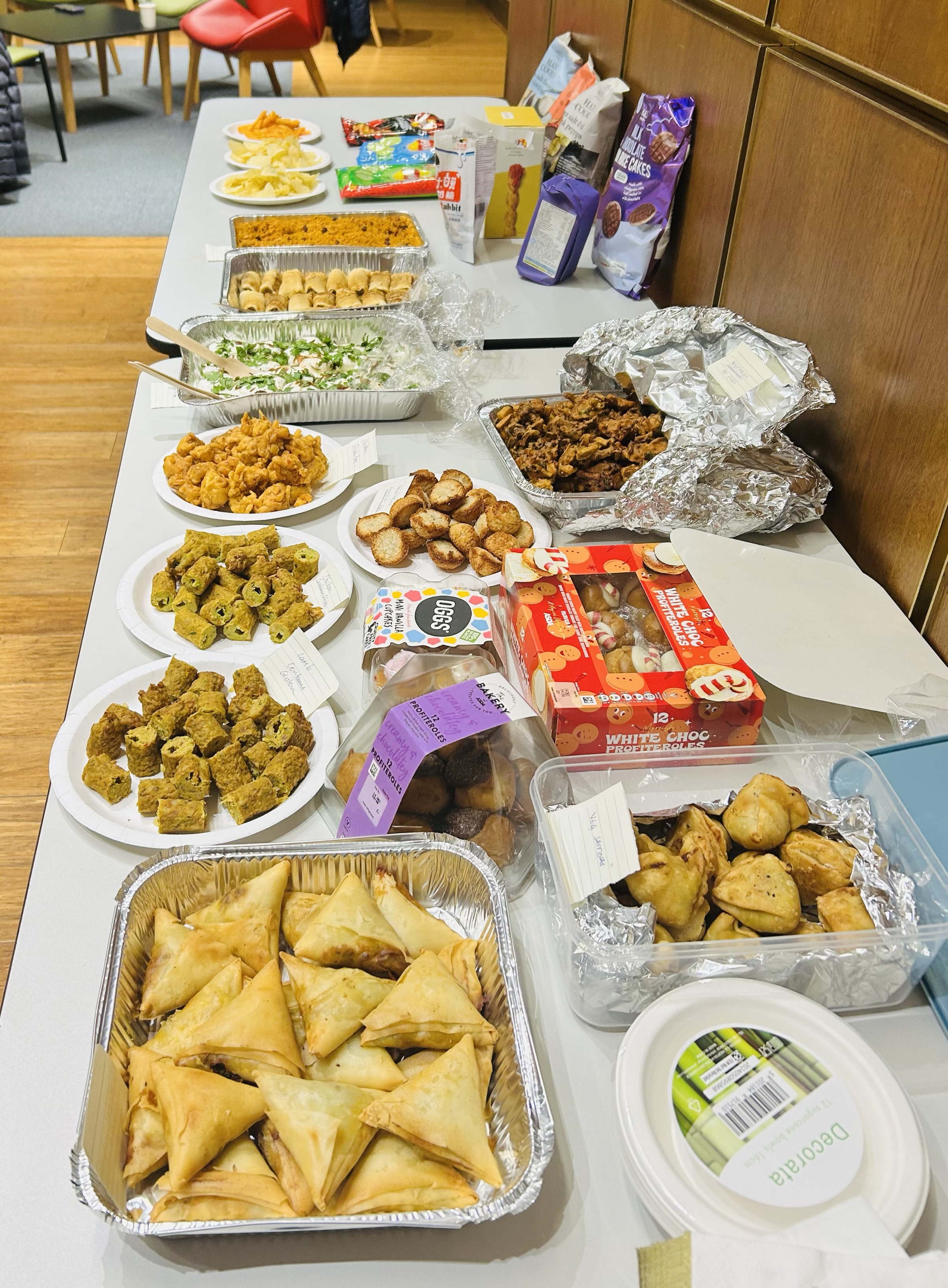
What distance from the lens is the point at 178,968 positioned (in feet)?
2.83

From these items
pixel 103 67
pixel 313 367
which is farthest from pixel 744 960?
pixel 103 67

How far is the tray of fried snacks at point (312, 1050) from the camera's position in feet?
2.36

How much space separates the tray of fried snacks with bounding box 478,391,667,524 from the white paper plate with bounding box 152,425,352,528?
270 millimetres

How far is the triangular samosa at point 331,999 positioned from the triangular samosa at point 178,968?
0.21 ft

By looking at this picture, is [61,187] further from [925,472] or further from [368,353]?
[925,472]

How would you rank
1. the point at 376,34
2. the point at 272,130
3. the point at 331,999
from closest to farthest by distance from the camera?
the point at 331,999
the point at 272,130
the point at 376,34

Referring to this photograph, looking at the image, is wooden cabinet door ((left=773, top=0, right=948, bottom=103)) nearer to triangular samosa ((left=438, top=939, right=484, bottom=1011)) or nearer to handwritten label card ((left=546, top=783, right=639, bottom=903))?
handwritten label card ((left=546, top=783, right=639, bottom=903))

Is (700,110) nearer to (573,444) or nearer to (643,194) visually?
(643,194)

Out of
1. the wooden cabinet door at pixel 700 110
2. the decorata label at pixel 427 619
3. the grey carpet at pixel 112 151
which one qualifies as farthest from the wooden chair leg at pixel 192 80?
the decorata label at pixel 427 619

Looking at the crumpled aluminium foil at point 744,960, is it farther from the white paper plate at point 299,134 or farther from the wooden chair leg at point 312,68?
the wooden chair leg at point 312,68

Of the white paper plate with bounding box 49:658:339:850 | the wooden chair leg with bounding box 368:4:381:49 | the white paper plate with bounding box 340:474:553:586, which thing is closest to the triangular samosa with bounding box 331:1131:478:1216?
the white paper plate with bounding box 49:658:339:850

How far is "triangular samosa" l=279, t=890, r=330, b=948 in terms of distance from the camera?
36.2 inches

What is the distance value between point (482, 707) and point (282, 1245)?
1.53 ft

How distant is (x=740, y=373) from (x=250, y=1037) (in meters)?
1.14
